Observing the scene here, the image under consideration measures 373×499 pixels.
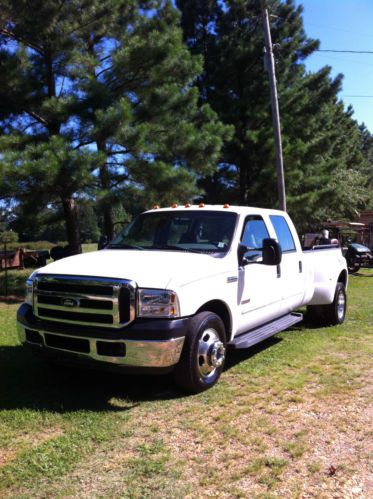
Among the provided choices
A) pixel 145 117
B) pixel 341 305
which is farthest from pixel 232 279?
pixel 145 117

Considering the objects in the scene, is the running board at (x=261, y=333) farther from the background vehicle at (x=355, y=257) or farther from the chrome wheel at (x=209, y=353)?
the background vehicle at (x=355, y=257)

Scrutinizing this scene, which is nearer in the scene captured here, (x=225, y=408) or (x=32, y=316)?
(x=225, y=408)

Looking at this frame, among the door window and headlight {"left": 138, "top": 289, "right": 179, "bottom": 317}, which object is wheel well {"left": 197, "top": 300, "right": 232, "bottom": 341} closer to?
headlight {"left": 138, "top": 289, "right": 179, "bottom": 317}

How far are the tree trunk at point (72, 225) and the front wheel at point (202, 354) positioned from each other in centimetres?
789

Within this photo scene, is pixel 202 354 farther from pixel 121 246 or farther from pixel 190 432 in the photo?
pixel 121 246

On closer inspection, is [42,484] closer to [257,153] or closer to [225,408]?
[225,408]

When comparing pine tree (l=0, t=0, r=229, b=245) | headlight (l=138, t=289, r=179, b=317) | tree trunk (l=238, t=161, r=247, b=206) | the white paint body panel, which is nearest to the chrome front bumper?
headlight (l=138, t=289, r=179, b=317)

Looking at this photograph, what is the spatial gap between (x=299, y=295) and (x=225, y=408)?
2815 mm

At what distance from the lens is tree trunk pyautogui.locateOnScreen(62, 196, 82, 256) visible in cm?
1208

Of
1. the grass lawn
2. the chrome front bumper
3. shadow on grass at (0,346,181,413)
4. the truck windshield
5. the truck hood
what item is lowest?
the grass lawn

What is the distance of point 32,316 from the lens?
4738 mm

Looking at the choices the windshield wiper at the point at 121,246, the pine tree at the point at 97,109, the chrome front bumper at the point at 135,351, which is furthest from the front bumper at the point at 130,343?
the pine tree at the point at 97,109

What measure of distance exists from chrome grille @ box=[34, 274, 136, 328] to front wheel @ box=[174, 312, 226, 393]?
621 mm

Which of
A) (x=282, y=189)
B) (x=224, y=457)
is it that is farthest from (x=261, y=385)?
(x=282, y=189)
